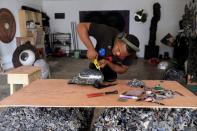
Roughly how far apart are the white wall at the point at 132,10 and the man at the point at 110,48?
6.68 meters

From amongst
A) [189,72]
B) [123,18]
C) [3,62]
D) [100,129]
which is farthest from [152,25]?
[100,129]

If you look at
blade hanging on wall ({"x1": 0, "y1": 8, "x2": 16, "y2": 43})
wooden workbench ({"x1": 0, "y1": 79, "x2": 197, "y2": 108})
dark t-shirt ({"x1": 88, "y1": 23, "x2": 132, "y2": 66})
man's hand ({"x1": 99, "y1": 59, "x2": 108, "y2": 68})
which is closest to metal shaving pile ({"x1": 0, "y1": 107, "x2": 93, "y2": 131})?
wooden workbench ({"x1": 0, "y1": 79, "x2": 197, "y2": 108})

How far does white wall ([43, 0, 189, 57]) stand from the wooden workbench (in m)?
7.13

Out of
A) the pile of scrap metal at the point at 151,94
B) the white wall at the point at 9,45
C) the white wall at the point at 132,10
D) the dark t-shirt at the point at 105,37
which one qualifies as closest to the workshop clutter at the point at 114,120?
the pile of scrap metal at the point at 151,94

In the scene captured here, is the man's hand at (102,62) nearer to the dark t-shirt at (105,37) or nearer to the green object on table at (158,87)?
the dark t-shirt at (105,37)

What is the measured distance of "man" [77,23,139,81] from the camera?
6.58 ft

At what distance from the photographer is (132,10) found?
8.84 m

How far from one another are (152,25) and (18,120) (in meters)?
7.24

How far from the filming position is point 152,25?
8.38 meters

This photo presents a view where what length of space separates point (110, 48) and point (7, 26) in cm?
520

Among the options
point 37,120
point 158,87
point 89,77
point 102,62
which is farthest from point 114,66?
point 37,120

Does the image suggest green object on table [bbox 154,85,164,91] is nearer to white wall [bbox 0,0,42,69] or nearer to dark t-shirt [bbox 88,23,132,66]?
dark t-shirt [bbox 88,23,132,66]

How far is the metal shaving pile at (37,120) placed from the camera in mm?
1778

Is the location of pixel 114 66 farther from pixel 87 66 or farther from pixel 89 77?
pixel 87 66
